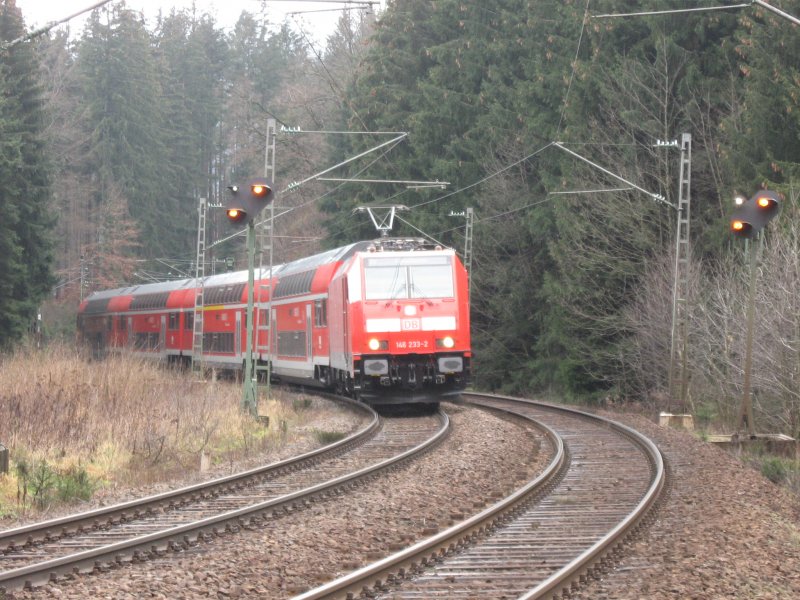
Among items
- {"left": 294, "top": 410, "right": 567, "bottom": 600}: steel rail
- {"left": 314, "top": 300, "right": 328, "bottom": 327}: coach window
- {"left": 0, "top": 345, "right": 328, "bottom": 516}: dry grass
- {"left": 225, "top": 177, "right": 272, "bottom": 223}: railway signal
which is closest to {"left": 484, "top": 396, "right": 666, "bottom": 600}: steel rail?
{"left": 294, "top": 410, "right": 567, "bottom": 600}: steel rail

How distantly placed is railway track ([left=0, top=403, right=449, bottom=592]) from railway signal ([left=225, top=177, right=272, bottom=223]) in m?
3.93

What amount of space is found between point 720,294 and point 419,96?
25.2 m

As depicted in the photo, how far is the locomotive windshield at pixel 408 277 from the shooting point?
23.5 m

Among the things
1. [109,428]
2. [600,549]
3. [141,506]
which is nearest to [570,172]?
[109,428]

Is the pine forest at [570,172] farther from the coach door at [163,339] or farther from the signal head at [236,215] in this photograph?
the signal head at [236,215]

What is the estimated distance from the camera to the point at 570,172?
36.0m

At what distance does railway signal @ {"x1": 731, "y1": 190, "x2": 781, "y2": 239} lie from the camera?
18.3 m

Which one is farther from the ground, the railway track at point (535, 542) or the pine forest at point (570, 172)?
the pine forest at point (570, 172)

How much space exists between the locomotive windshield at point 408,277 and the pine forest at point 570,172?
2.80m

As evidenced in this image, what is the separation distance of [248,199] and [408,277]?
5.56 metres

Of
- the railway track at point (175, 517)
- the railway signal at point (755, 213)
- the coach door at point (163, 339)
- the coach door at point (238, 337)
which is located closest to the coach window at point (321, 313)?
the coach door at point (238, 337)

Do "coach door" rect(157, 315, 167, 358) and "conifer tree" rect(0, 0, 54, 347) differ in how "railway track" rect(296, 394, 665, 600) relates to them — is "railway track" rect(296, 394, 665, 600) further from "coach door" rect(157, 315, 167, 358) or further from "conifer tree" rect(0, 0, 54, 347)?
"coach door" rect(157, 315, 167, 358)

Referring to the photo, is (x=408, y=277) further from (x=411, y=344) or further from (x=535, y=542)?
(x=535, y=542)

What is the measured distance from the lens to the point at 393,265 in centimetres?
2373
